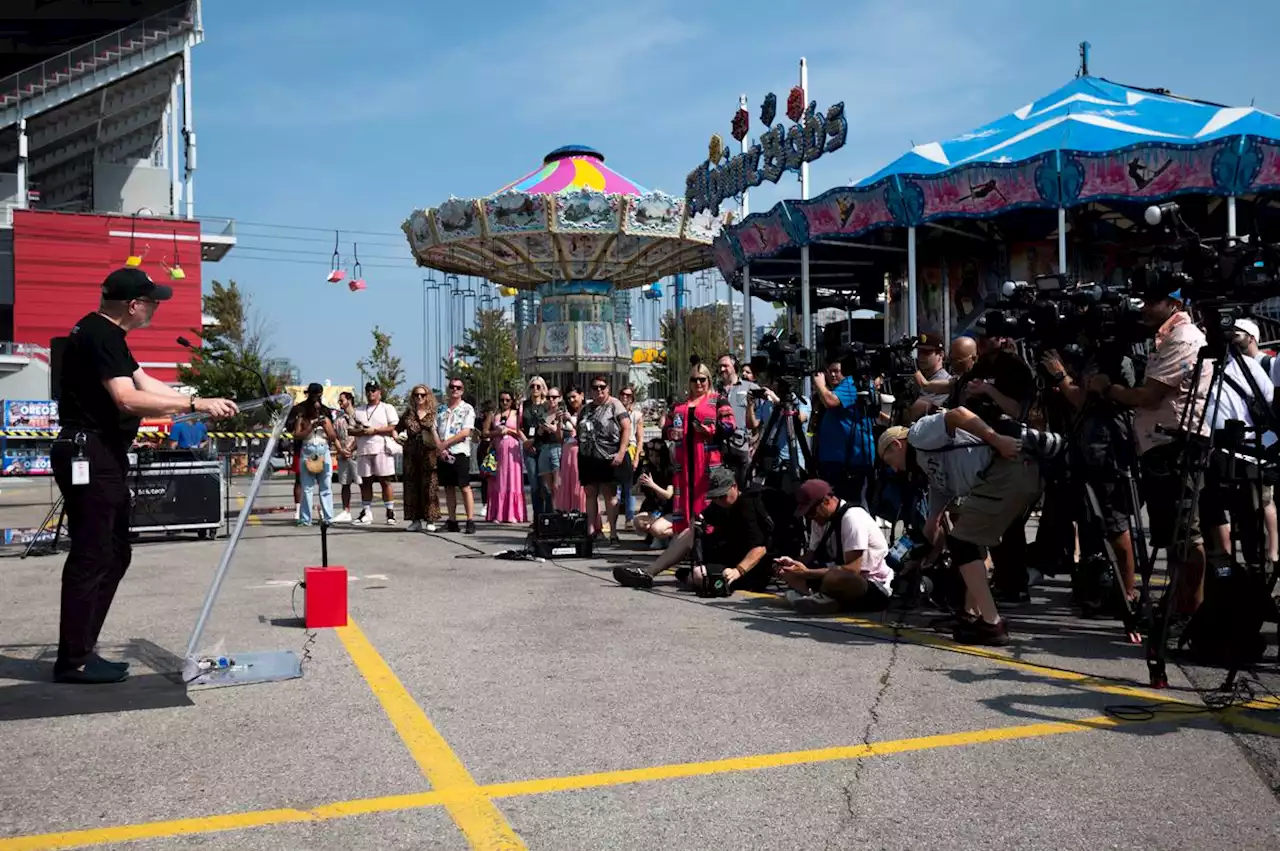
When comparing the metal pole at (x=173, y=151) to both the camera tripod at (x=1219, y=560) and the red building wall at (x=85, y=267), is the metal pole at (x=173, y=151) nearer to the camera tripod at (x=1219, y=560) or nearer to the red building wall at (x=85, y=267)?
the red building wall at (x=85, y=267)

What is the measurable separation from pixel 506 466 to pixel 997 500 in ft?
30.8

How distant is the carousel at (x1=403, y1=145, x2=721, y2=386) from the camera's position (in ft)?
92.9

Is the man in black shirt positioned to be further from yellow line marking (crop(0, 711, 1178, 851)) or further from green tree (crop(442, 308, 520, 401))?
green tree (crop(442, 308, 520, 401))

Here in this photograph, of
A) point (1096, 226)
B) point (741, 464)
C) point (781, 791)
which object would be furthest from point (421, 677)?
point (1096, 226)

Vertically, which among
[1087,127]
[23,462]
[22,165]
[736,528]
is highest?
[22,165]

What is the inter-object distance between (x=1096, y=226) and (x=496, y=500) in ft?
50.0

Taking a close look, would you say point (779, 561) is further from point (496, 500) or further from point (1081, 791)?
point (496, 500)

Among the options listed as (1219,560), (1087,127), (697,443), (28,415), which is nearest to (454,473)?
(697,443)

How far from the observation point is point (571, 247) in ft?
99.6

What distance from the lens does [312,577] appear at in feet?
22.4

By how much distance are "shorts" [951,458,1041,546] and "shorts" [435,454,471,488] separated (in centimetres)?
831

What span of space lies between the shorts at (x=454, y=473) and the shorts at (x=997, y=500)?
8.31 metres

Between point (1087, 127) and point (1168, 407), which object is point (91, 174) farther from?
point (1168, 407)

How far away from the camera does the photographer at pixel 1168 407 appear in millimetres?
5621
